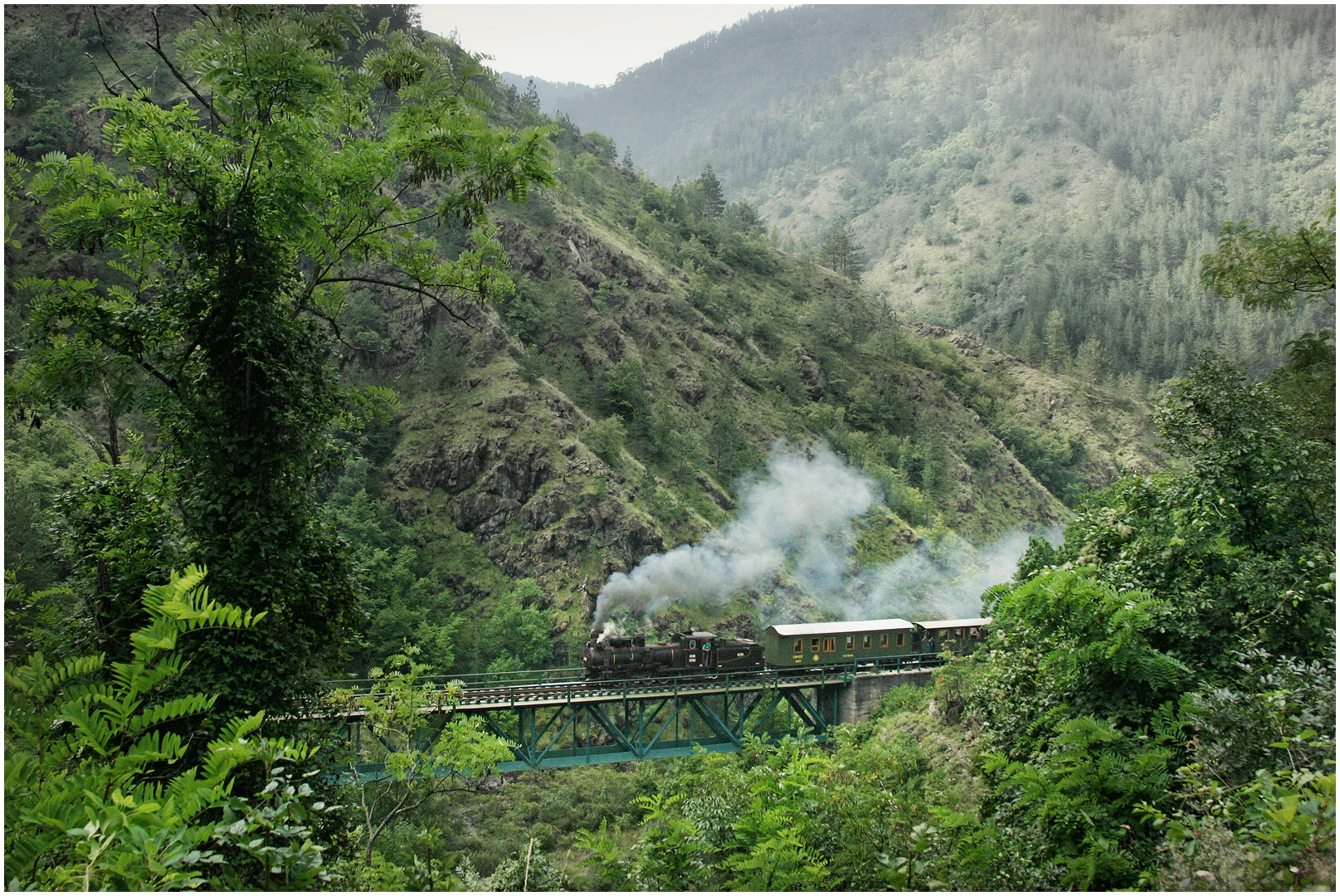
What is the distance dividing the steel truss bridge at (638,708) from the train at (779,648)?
12.7 inches

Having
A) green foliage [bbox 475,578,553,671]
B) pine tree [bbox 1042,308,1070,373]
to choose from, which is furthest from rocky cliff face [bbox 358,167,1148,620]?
pine tree [bbox 1042,308,1070,373]

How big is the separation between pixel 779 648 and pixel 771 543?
14.8m

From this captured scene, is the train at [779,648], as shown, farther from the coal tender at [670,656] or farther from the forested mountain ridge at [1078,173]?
the forested mountain ridge at [1078,173]

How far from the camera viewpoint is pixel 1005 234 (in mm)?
121125

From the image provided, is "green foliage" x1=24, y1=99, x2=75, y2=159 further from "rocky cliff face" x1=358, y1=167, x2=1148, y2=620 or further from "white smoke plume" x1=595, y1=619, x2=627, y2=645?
"white smoke plume" x1=595, y1=619, x2=627, y2=645

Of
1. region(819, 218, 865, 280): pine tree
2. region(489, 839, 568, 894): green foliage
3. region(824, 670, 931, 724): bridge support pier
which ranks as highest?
region(819, 218, 865, 280): pine tree

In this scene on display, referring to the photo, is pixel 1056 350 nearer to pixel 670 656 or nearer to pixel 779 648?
pixel 779 648

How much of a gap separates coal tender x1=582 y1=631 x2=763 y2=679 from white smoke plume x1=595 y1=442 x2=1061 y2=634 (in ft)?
26.9

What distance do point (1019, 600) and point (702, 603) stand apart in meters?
24.4

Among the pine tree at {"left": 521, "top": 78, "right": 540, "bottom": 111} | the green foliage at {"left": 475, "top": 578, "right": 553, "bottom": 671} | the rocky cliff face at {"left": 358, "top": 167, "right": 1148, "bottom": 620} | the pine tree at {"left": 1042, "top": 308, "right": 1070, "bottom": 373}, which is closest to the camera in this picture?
the green foliage at {"left": 475, "top": 578, "right": 553, "bottom": 671}

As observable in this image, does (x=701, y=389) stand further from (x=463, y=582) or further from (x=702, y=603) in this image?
(x=463, y=582)

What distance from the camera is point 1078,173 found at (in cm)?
14000

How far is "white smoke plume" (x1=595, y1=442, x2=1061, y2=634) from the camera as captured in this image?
31.5 meters

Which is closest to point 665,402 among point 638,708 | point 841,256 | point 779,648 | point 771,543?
point 771,543
